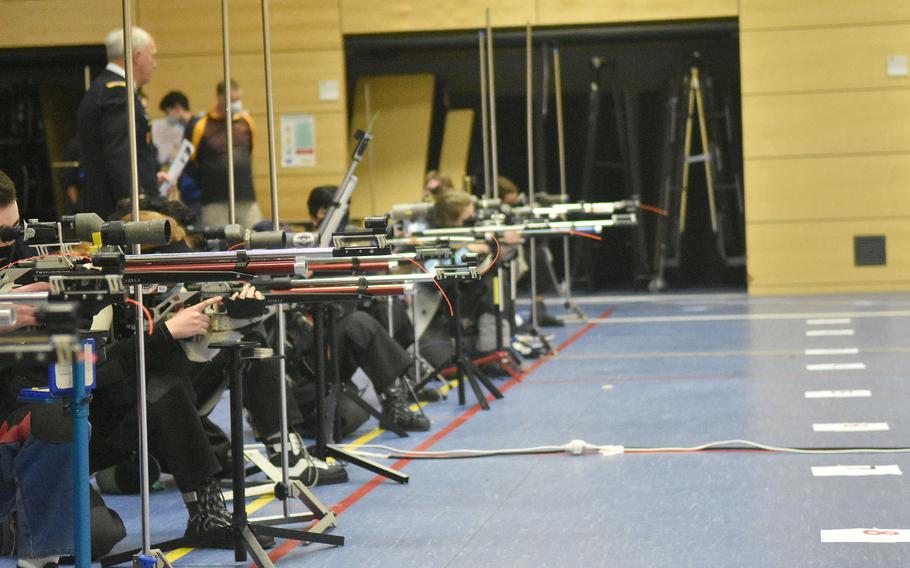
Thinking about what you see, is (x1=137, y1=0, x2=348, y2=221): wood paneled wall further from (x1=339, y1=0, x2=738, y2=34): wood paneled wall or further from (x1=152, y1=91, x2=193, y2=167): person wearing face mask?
(x1=152, y1=91, x2=193, y2=167): person wearing face mask

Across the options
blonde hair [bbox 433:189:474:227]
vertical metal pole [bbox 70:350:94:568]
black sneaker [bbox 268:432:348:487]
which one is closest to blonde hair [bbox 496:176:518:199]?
blonde hair [bbox 433:189:474:227]

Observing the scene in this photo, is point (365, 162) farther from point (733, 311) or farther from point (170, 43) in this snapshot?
point (733, 311)

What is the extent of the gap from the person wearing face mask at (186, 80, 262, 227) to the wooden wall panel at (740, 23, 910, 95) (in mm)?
5878

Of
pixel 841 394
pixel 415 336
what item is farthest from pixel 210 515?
pixel 841 394

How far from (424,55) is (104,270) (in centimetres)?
1138

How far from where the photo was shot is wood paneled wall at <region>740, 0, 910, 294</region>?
11.9m

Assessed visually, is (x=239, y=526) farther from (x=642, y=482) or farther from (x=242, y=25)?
(x=242, y=25)

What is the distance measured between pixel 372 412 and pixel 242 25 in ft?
26.0

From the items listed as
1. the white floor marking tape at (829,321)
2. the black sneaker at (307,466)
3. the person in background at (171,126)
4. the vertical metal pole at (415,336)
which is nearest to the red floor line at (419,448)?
the black sneaker at (307,466)

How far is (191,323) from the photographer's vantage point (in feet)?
11.1

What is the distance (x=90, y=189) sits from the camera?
5496mm

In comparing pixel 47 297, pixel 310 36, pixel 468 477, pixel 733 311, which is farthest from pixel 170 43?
pixel 47 297

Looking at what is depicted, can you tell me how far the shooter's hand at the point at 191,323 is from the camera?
3.37 metres

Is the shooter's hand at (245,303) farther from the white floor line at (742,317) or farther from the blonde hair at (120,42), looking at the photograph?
the white floor line at (742,317)
